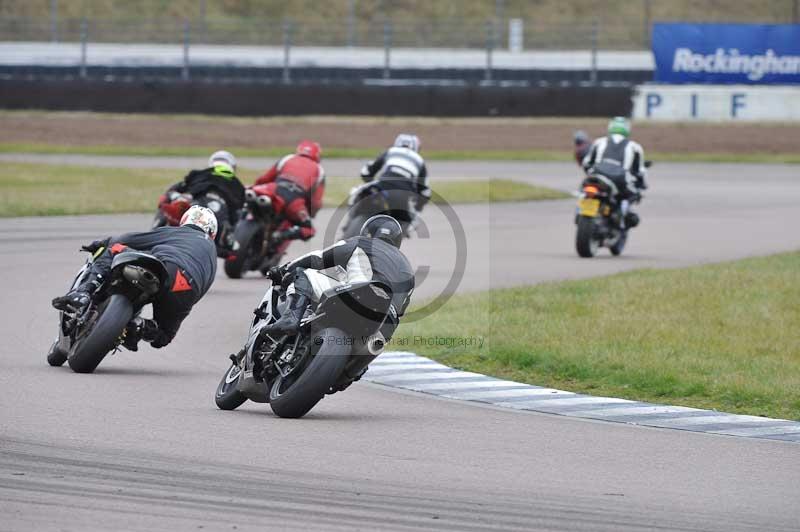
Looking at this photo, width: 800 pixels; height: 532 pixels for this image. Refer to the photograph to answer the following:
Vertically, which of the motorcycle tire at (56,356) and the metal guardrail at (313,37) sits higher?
the metal guardrail at (313,37)

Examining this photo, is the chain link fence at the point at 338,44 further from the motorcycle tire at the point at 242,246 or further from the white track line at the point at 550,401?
the white track line at the point at 550,401

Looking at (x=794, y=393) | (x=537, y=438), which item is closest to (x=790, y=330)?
(x=794, y=393)

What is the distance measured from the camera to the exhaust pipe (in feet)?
28.3

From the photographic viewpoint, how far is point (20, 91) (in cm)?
3712

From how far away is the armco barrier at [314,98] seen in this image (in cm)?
3684

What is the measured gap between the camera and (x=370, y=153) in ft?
118

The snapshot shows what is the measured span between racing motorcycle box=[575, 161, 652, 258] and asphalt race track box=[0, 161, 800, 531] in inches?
314

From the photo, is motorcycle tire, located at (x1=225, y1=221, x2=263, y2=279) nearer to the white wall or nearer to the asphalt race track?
the asphalt race track

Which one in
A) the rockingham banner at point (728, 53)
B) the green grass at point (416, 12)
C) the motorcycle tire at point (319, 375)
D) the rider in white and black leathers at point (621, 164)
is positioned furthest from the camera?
the green grass at point (416, 12)

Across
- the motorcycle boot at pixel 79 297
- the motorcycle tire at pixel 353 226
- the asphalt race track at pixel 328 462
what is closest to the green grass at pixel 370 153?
the motorcycle tire at pixel 353 226

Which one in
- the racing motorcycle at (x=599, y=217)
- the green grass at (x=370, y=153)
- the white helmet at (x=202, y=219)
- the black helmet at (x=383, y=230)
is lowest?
the green grass at (x=370, y=153)

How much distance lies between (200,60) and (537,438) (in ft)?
107

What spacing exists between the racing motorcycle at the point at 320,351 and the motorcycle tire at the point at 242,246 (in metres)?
7.73

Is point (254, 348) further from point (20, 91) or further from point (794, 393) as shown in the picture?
point (20, 91)
